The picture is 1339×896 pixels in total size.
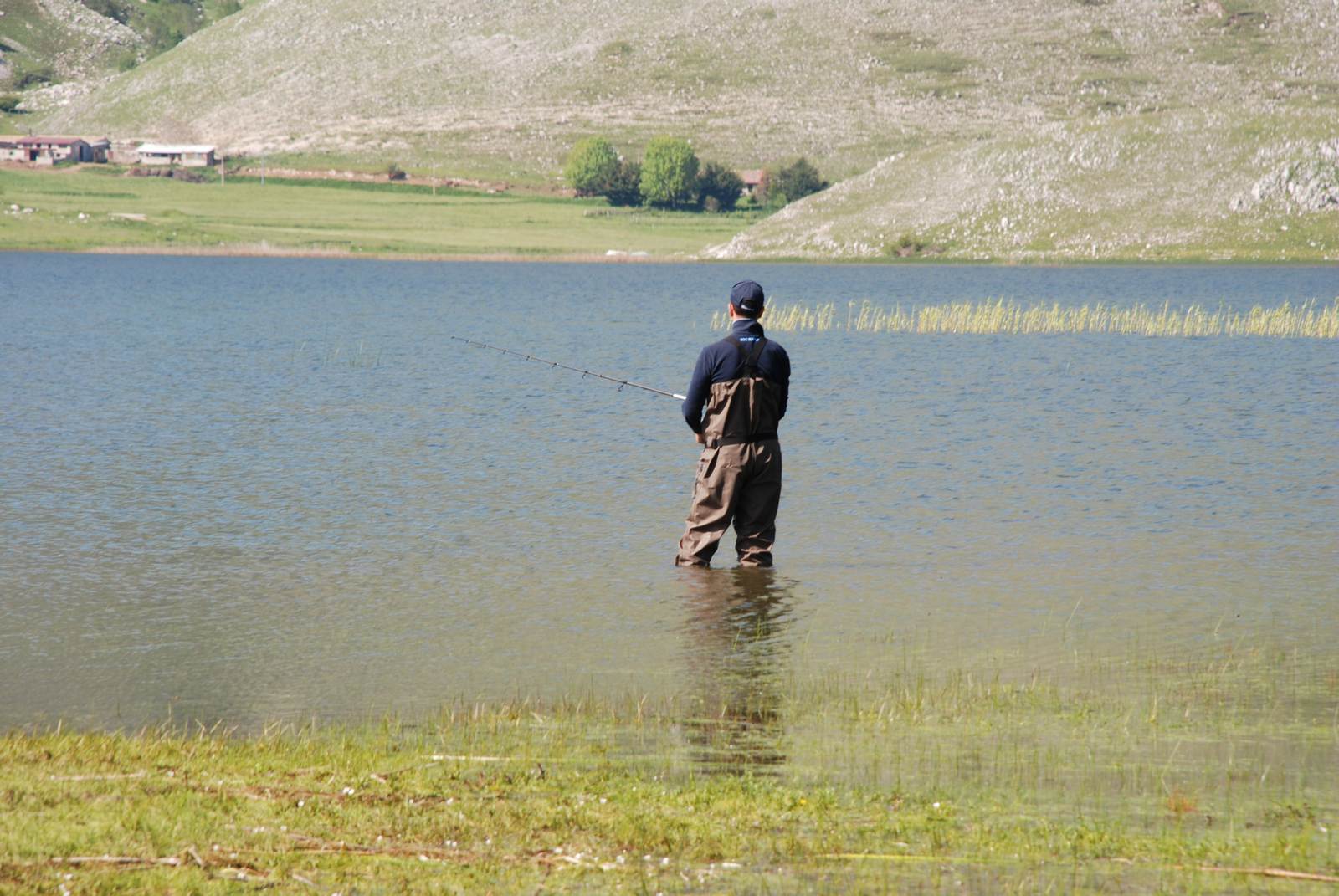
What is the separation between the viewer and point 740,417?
1493cm

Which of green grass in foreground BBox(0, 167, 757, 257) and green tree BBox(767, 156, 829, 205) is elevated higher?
green tree BBox(767, 156, 829, 205)

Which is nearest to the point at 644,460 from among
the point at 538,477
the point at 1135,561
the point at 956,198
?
the point at 538,477

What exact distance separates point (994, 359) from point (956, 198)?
99483mm

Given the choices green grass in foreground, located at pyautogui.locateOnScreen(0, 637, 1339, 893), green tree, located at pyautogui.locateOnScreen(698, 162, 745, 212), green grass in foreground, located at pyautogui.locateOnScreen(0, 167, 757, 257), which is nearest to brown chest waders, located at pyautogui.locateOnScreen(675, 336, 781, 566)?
green grass in foreground, located at pyautogui.locateOnScreen(0, 637, 1339, 893)

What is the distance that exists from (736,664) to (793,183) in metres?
182

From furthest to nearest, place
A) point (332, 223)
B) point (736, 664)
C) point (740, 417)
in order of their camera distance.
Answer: point (332, 223) → point (740, 417) → point (736, 664)

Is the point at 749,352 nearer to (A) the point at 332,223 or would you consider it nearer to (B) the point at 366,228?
(B) the point at 366,228

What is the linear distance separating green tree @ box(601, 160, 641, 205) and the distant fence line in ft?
421

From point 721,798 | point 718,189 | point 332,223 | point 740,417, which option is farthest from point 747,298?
point 718,189

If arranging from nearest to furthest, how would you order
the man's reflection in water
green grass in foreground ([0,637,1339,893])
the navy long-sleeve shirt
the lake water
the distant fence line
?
1. green grass in foreground ([0,637,1339,893])
2. the man's reflection in water
3. the lake water
4. the navy long-sleeve shirt
5. the distant fence line

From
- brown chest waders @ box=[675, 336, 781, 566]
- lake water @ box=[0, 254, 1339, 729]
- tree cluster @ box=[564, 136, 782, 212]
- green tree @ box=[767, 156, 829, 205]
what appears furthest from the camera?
tree cluster @ box=[564, 136, 782, 212]

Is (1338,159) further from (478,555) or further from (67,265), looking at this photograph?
(478,555)

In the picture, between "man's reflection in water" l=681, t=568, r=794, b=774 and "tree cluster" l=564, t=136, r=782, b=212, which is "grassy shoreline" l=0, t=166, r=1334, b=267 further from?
"man's reflection in water" l=681, t=568, r=794, b=774

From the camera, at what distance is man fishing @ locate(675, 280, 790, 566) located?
14.8 meters
